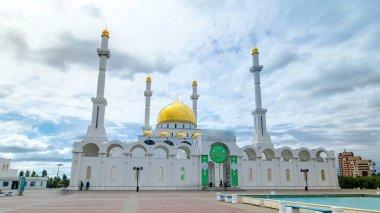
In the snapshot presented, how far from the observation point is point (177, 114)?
182 ft

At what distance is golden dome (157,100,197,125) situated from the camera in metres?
55.3

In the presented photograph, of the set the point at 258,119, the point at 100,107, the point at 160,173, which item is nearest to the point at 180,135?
the point at 160,173

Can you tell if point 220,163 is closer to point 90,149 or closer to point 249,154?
point 249,154

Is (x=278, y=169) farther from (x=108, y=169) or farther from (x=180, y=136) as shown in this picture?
(x=108, y=169)

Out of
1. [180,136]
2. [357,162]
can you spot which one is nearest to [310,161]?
[180,136]

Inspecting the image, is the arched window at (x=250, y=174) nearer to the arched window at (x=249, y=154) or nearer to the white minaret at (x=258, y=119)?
the arched window at (x=249, y=154)

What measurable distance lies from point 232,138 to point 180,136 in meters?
13.5

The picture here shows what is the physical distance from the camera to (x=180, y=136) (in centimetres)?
5222

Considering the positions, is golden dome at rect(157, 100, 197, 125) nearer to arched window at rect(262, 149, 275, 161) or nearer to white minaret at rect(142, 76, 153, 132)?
white minaret at rect(142, 76, 153, 132)

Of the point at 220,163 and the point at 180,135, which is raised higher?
the point at 180,135

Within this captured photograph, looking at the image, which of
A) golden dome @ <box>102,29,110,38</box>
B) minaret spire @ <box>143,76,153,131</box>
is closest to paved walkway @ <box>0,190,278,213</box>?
golden dome @ <box>102,29,110,38</box>

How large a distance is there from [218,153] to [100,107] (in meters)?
17.8

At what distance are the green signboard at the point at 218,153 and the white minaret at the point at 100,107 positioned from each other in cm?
→ 1494

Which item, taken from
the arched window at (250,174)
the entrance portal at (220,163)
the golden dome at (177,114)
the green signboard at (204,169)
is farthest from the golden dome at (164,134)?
the arched window at (250,174)
